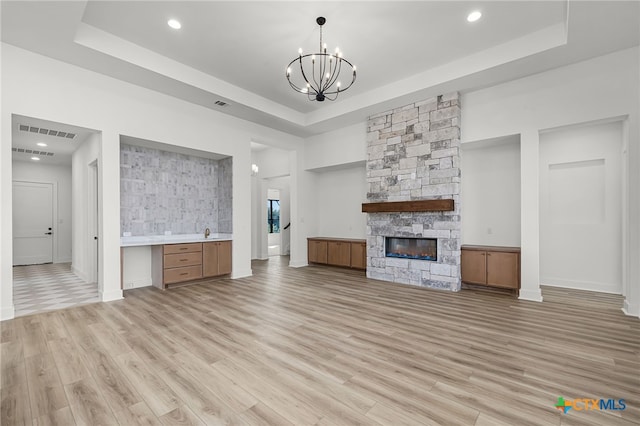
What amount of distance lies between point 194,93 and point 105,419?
4886mm

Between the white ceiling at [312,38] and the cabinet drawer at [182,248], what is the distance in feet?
9.04

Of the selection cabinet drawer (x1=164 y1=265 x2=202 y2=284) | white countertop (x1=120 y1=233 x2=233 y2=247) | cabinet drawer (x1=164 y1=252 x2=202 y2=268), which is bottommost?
cabinet drawer (x1=164 y1=265 x2=202 y2=284)

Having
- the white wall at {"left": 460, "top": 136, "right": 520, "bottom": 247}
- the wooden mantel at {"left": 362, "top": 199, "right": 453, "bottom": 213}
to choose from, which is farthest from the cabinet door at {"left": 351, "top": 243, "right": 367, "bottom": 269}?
the white wall at {"left": 460, "top": 136, "right": 520, "bottom": 247}

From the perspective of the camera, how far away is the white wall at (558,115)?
3.87 metres

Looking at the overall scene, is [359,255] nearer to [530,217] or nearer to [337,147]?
[337,147]

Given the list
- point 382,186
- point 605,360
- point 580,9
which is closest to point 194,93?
point 382,186

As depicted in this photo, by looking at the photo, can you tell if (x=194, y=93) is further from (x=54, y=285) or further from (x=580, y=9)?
(x=580, y=9)

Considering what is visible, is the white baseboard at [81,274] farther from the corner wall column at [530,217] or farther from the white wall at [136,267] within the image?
the corner wall column at [530,217]

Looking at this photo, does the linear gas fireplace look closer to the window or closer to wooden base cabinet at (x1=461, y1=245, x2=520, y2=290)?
wooden base cabinet at (x1=461, y1=245, x2=520, y2=290)

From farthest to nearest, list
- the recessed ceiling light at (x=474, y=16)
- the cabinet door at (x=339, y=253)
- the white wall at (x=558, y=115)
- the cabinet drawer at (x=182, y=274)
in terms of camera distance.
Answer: the cabinet door at (x=339, y=253) < the cabinet drawer at (x=182, y=274) < the white wall at (x=558, y=115) < the recessed ceiling light at (x=474, y=16)

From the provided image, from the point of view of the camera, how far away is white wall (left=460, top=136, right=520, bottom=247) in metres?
5.33

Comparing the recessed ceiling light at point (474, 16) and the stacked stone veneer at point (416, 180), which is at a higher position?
the recessed ceiling light at point (474, 16)

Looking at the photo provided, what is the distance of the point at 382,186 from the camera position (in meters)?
6.21

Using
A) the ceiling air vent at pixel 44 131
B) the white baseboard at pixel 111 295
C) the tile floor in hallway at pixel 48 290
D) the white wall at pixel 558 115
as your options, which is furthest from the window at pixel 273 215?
the white wall at pixel 558 115
